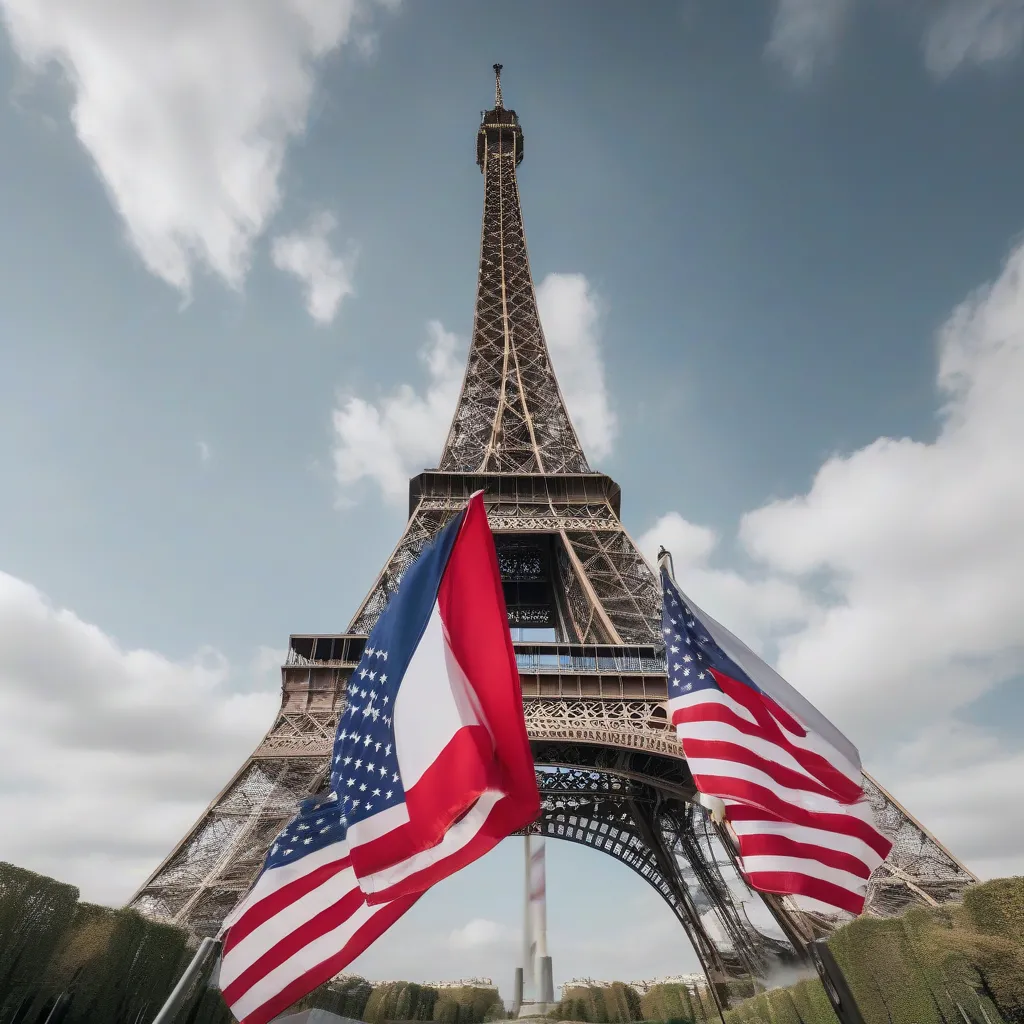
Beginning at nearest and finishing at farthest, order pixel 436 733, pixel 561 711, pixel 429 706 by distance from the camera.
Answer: pixel 436 733 → pixel 429 706 → pixel 561 711

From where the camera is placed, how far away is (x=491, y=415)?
4534 cm

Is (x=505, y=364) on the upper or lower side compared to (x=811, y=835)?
upper

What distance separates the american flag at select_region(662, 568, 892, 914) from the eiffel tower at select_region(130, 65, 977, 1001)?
5.74 m

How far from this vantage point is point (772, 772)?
707cm

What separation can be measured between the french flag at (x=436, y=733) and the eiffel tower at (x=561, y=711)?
620cm

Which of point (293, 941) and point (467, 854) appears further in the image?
point (293, 941)

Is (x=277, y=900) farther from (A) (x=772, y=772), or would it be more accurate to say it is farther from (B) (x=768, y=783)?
(A) (x=772, y=772)

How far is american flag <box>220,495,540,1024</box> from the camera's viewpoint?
5.73m

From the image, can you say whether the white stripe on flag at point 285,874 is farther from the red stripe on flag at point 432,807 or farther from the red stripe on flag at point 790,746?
the red stripe on flag at point 790,746

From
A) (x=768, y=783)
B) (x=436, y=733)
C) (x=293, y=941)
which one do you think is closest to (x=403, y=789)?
(x=436, y=733)

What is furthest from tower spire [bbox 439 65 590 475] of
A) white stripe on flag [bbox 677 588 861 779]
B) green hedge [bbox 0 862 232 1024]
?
white stripe on flag [bbox 677 588 861 779]

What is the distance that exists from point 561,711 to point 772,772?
15.6 meters

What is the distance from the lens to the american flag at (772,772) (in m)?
6.71

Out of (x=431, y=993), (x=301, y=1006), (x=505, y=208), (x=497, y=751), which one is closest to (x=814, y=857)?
(x=497, y=751)
